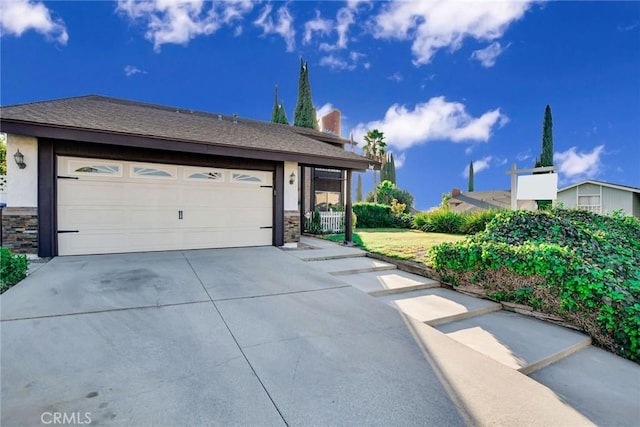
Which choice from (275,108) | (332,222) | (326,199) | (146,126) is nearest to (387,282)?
(146,126)

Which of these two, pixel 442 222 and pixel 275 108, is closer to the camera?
pixel 442 222

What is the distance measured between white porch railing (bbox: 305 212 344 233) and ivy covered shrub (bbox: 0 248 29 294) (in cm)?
860

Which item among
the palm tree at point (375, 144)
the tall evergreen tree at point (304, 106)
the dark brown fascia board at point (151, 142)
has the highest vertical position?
the tall evergreen tree at point (304, 106)

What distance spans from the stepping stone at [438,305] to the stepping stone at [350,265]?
48.8 inches

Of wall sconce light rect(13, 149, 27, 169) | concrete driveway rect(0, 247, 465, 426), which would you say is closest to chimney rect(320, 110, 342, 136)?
wall sconce light rect(13, 149, 27, 169)

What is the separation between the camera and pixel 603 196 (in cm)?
1912

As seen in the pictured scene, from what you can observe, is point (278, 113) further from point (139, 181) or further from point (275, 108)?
point (139, 181)

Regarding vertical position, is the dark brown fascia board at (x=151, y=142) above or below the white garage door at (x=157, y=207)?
above

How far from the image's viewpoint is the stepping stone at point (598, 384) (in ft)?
8.14

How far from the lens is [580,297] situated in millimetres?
4105

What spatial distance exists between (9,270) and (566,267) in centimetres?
832

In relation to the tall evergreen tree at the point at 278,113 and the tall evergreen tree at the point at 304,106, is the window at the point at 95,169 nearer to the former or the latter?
the tall evergreen tree at the point at 304,106

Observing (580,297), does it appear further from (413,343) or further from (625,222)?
(625,222)
